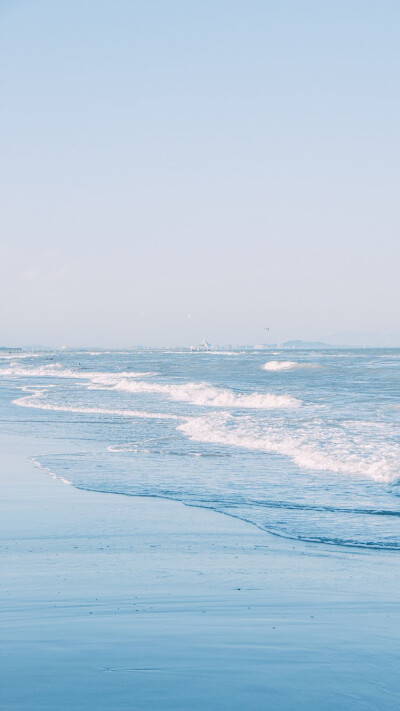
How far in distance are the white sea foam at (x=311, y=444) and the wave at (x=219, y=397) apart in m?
5.23

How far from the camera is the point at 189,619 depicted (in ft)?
14.3

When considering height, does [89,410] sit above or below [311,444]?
below

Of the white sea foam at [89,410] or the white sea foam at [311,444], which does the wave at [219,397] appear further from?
the white sea foam at [311,444]

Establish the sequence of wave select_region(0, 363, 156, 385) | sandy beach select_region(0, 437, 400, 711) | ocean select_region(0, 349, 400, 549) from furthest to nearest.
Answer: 1. wave select_region(0, 363, 156, 385)
2. ocean select_region(0, 349, 400, 549)
3. sandy beach select_region(0, 437, 400, 711)

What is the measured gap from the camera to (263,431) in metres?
14.7

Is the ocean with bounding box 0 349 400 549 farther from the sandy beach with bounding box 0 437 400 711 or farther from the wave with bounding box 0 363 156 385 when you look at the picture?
the wave with bounding box 0 363 156 385

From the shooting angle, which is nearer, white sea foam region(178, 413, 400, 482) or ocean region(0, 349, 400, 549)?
ocean region(0, 349, 400, 549)

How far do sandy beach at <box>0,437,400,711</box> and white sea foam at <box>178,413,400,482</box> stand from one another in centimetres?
388

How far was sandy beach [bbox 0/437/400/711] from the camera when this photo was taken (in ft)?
11.1

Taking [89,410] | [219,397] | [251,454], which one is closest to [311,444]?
[251,454]

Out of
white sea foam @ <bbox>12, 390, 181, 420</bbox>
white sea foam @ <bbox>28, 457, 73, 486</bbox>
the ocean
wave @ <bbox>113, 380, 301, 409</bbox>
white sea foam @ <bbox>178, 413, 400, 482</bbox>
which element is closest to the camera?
the ocean

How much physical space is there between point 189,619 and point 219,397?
2015 cm

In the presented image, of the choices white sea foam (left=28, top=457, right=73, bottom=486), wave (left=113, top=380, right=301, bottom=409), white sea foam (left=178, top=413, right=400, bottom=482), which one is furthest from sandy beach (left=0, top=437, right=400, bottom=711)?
wave (left=113, top=380, right=301, bottom=409)

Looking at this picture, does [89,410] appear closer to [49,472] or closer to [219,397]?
[219,397]
